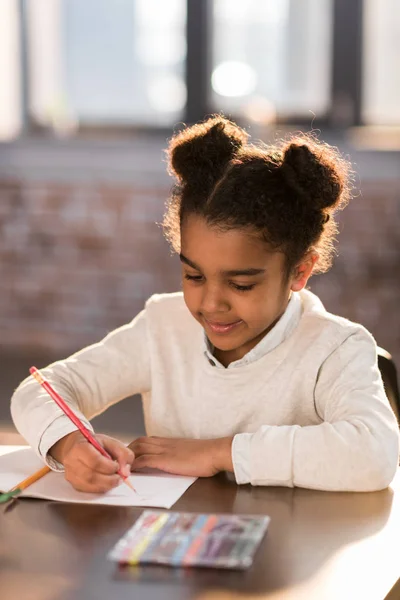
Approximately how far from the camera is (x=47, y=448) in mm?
1354

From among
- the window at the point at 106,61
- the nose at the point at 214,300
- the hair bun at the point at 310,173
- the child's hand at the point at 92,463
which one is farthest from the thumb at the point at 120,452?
the window at the point at 106,61

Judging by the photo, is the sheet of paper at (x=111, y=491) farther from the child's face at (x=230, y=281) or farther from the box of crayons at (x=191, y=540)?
the child's face at (x=230, y=281)

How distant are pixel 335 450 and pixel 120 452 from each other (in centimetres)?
28

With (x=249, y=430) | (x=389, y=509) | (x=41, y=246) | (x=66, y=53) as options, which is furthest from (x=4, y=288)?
(x=389, y=509)

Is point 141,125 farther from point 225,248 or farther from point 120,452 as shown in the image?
point 120,452

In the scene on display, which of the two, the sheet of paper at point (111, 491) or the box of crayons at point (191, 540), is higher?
the box of crayons at point (191, 540)

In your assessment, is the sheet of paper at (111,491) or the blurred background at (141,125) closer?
the sheet of paper at (111,491)

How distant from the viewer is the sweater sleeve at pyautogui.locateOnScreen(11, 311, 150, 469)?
1431 mm

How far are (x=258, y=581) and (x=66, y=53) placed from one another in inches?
171

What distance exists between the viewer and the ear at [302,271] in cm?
155

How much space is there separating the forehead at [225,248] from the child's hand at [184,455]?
0.85 ft

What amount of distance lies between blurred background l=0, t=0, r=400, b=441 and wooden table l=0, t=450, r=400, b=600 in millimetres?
3324

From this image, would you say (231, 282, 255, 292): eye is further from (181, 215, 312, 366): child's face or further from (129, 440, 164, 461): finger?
(129, 440, 164, 461): finger

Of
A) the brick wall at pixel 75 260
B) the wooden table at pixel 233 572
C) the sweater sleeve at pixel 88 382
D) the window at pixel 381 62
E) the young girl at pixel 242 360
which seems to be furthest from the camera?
the brick wall at pixel 75 260
